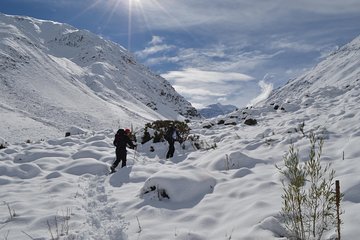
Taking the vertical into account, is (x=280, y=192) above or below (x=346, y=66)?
below

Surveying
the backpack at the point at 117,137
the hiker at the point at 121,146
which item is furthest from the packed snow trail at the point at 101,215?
the backpack at the point at 117,137

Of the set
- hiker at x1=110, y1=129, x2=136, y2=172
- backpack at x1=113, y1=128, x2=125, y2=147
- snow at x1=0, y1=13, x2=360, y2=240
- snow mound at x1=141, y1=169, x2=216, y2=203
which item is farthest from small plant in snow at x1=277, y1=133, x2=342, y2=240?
backpack at x1=113, y1=128, x2=125, y2=147

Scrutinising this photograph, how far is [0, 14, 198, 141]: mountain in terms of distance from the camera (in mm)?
47616

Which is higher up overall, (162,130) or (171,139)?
(162,130)

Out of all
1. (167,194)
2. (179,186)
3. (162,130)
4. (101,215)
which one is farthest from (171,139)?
(101,215)

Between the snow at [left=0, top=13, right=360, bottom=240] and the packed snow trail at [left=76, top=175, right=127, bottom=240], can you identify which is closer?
the snow at [left=0, top=13, right=360, bottom=240]

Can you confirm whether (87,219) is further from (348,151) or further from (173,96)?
(173,96)

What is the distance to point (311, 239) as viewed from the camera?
4.15m

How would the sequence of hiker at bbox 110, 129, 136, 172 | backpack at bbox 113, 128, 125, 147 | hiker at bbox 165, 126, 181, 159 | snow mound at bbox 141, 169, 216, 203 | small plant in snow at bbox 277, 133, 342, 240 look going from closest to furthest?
small plant in snow at bbox 277, 133, 342, 240, snow mound at bbox 141, 169, 216, 203, hiker at bbox 110, 129, 136, 172, backpack at bbox 113, 128, 125, 147, hiker at bbox 165, 126, 181, 159

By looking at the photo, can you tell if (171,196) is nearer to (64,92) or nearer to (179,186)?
(179,186)

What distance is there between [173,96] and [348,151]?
164064mm

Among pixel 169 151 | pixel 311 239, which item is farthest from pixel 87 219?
pixel 169 151

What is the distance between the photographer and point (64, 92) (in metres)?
68.1

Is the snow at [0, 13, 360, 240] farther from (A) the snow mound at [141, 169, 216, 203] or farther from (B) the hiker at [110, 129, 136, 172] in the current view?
(B) the hiker at [110, 129, 136, 172]
